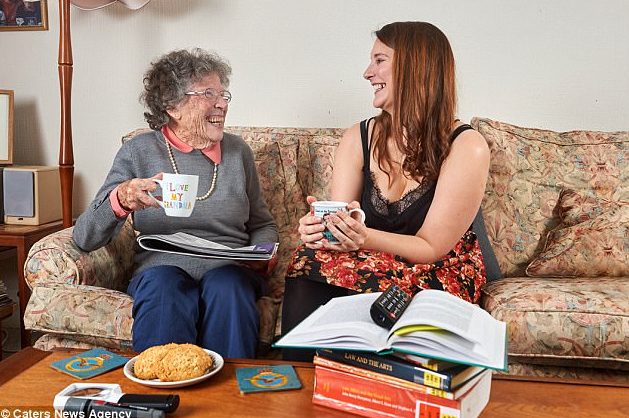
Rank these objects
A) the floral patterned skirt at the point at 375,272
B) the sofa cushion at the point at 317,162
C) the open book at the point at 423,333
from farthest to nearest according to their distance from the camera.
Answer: the sofa cushion at the point at 317,162 → the floral patterned skirt at the point at 375,272 → the open book at the point at 423,333

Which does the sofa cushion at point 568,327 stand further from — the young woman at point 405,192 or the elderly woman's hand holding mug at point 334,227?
the elderly woman's hand holding mug at point 334,227

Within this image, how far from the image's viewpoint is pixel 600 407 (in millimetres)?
1079

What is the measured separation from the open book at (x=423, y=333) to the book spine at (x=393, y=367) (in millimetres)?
22

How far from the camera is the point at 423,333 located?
100cm

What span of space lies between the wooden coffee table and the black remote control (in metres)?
0.16

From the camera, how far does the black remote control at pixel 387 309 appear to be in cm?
108

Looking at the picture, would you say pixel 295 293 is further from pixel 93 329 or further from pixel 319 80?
pixel 319 80

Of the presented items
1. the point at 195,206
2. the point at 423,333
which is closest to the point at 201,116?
the point at 195,206

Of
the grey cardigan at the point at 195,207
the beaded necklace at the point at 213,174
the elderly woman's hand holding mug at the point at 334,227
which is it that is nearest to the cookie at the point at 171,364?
the elderly woman's hand holding mug at the point at 334,227

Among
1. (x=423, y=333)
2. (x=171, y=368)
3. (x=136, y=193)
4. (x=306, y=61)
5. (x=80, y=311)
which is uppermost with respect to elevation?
(x=306, y=61)

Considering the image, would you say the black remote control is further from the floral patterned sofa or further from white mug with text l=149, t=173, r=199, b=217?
the floral patterned sofa

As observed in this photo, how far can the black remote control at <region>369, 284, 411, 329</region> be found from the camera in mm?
1075

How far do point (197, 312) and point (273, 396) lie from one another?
68cm

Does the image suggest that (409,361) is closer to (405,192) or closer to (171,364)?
(171,364)
